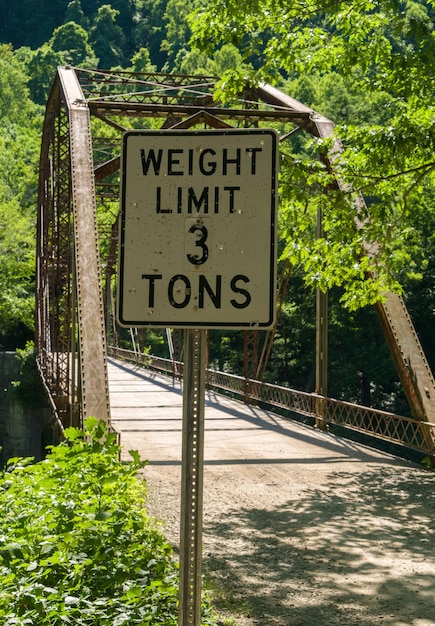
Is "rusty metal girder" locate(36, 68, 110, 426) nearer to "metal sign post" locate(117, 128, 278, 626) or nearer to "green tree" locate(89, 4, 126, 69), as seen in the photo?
"metal sign post" locate(117, 128, 278, 626)

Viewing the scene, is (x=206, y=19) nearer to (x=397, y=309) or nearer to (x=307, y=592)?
(x=397, y=309)

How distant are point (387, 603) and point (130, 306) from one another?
13.9 feet

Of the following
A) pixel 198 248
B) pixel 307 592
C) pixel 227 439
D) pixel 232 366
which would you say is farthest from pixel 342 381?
pixel 198 248

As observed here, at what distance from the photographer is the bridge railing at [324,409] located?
13492 mm

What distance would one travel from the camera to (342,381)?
132 feet

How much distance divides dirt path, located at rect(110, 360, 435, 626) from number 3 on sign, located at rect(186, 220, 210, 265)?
3559mm

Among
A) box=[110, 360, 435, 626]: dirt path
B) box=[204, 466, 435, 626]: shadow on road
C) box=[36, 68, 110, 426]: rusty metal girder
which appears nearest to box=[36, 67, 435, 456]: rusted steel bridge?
box=[36, 68, 110, 426]: rusty metal girder

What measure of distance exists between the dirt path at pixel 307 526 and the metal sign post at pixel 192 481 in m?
2.89

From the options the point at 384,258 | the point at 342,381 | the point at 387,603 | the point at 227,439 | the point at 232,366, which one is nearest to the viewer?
the point at 387,603

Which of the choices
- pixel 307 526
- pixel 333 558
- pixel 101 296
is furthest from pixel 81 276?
pixel 333 558

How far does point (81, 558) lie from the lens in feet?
18.6

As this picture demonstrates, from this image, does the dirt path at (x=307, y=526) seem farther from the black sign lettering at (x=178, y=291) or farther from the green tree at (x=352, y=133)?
the black sign lettering at (x=178, y=291)

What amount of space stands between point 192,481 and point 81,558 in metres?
2.32

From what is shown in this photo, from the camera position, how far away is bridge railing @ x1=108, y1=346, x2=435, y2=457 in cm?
1349
